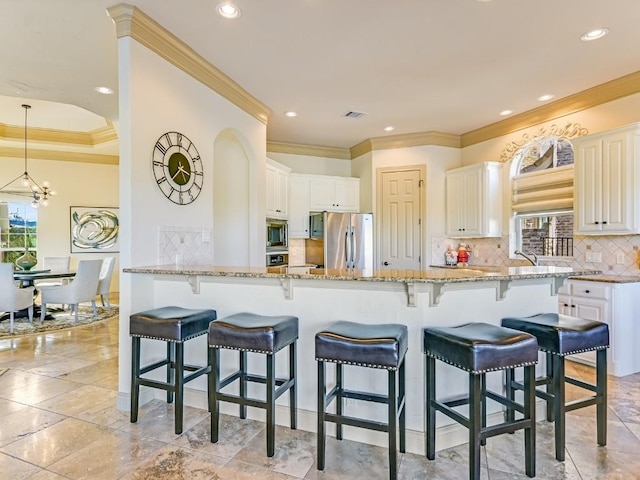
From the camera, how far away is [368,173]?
19.3 feet

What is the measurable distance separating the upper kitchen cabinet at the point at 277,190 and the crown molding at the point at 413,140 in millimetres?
1453

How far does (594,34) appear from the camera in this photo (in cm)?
288

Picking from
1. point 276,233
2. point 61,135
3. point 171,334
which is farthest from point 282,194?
point 61,135

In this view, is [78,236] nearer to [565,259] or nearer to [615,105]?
[565,259]

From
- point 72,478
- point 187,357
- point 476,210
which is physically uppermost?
point 476,210

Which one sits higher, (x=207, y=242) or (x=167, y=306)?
(x=207, y=242)

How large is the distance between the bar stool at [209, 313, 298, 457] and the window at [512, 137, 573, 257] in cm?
366

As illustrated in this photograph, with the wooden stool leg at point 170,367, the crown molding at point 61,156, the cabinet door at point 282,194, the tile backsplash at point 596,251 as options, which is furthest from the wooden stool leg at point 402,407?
the crown molding at point 61,156

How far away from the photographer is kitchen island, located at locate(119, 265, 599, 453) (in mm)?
2154

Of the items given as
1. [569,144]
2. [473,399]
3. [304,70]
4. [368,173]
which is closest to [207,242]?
[304,70]

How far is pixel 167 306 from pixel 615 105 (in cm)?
473

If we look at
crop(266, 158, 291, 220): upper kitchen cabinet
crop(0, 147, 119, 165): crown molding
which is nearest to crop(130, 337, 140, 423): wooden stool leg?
crop(266, 158, 291, 220): upper kitchen cabinet

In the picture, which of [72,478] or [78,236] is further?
[78,236]

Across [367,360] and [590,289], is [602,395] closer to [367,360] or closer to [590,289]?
[367,360]
